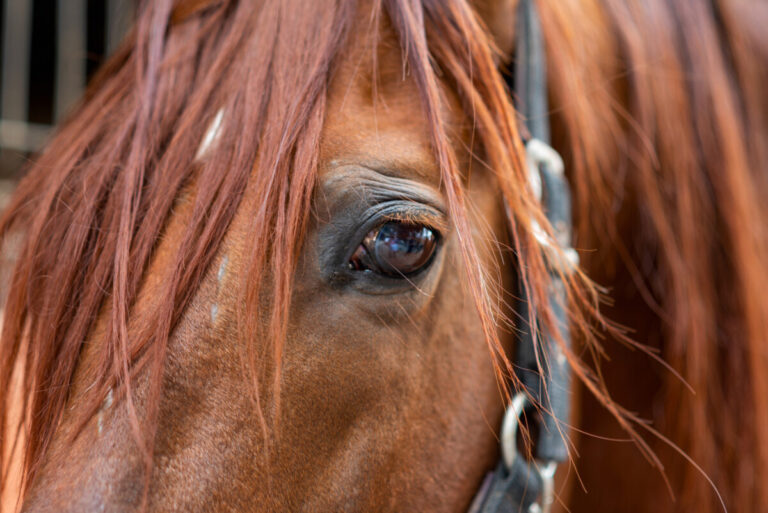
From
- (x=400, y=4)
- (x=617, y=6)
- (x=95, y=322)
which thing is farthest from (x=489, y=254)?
(x=617, y=6)

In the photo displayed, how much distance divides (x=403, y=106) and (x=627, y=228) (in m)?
0.39

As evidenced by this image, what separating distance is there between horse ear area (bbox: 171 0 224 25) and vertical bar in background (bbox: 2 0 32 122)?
1478 millimetres

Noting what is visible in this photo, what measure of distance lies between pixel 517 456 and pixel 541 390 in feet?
0.26

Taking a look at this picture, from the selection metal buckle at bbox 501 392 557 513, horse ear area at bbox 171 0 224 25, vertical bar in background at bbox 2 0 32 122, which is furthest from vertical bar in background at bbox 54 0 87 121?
metal buckle at bbox 501 392 557 513

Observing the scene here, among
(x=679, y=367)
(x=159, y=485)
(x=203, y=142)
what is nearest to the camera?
(x=159, y=485)

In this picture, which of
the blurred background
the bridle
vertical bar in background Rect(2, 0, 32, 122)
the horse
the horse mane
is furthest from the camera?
the blurred background

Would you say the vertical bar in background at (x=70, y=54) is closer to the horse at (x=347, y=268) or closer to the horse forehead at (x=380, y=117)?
the horse at (x=347, y=268)

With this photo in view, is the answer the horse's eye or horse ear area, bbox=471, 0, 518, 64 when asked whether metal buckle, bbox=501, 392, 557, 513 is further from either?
horse ear area, bbox=471, 0, 518, 64

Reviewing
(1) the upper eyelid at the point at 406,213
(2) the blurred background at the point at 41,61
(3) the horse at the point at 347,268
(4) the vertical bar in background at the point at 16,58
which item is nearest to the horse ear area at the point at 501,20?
(3) the horse at the point at 347,268

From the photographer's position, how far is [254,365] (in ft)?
1.64

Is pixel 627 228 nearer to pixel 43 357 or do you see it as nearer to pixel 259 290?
pixel 259 290

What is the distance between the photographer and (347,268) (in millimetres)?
557

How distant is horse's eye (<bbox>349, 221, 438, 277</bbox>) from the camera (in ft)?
1.84

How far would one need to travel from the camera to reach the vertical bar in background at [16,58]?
206cm
